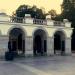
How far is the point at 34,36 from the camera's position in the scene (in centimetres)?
4391

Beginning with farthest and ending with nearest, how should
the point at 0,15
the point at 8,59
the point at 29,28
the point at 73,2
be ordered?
1. the point at 73,2
2. the point at 29,28
3. the point at 0,15
4. the point at 8,59

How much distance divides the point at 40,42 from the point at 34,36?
1213mm

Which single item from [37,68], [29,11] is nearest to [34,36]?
[37,68]

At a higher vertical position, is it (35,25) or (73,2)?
(73,2)

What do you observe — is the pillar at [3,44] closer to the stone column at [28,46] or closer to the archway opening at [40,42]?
the stone column at [28,46]

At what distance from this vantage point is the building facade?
Answer: 37.3 meters

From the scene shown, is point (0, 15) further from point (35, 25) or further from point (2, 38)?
point (35, 25)

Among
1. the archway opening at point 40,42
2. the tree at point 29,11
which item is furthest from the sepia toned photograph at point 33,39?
the tree at point 29,11

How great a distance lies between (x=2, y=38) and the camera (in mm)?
36938

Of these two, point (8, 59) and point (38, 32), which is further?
point (38, 32)

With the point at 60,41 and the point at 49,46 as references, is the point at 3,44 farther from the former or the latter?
the point at 60,41

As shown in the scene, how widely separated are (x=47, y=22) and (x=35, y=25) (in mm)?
2224

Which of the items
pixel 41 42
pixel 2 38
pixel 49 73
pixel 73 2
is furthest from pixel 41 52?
pixel 73 2

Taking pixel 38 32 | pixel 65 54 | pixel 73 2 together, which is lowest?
pixel 65 54
